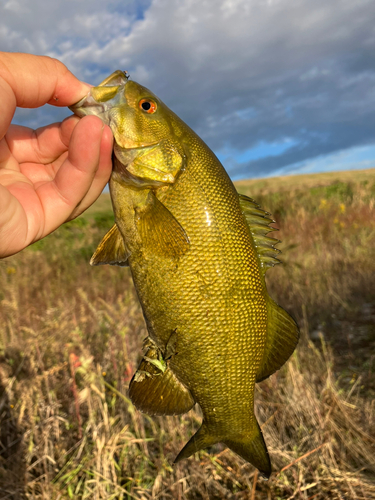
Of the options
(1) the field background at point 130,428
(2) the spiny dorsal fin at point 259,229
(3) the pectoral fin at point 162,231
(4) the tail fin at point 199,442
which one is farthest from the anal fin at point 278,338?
(1) the field background at point 130,428

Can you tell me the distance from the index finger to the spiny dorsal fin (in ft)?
3.21

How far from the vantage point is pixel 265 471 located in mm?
1788

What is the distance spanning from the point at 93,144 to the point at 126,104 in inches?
11.1

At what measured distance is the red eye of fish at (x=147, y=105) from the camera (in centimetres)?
183

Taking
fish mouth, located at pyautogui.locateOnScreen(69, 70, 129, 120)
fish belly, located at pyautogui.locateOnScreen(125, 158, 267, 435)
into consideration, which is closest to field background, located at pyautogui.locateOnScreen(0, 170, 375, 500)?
fish belly, located at pyautogui.locateOnScreen(125, 158, 267, 435)

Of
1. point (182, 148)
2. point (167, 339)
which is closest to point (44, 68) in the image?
point (182, 148)

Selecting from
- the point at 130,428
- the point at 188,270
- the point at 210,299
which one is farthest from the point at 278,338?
the point at 130,428

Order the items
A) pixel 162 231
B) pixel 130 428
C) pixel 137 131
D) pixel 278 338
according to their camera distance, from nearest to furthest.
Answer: pixel 162 231 → pixel 137 131 → pixel 278 338 → pixel 130 428

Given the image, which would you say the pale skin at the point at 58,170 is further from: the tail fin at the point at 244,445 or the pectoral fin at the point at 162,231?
the tail fin at the point at 244,445

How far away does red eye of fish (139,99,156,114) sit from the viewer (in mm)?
1829

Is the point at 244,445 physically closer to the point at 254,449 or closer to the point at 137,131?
the point at 254,449

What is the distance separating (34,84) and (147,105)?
55 centimetres

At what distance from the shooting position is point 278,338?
6.25 ft

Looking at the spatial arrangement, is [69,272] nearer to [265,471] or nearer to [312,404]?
[312,404]
